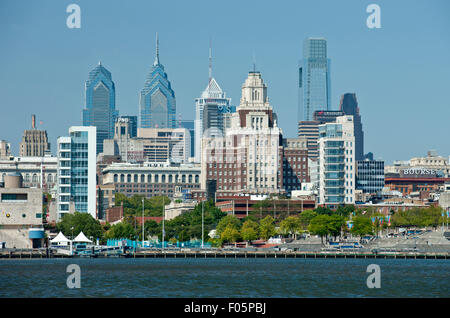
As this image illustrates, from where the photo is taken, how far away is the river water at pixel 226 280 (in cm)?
11681

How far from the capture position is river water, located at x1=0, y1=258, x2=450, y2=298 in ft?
383

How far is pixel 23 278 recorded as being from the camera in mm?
137250

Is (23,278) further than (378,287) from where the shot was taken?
Yes

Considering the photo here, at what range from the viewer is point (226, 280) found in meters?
137
